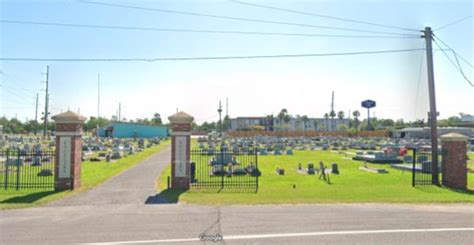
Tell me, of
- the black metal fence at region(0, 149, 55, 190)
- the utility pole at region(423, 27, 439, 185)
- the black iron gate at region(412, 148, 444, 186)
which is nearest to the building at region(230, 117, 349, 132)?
the black metal fence at region(0, 149, 55, 190)

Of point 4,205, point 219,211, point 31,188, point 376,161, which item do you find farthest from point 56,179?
point 376,161

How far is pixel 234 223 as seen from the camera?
28.0ft

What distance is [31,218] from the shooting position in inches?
359

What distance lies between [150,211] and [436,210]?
26.8ft

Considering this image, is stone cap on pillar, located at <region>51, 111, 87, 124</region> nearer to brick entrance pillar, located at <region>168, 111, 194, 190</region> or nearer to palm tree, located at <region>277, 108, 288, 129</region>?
brick entrance pillar, located at <region>168, 111, 194, 190</region>

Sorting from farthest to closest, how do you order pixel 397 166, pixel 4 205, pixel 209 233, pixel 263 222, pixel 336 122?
pixel 336 122 < pixel 397 166 < pixel 4 205 < pixel 263 222 < pixel 209 233

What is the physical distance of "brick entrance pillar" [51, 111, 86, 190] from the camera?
13.7m

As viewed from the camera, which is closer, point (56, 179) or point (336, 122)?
point (56, 179)

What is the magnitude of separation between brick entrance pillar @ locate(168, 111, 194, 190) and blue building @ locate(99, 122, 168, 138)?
7901 cm

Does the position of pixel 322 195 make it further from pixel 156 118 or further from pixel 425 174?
pixel 156 118

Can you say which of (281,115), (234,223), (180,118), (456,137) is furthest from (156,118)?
(234,223)

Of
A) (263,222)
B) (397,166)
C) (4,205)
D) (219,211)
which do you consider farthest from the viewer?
(397,166)

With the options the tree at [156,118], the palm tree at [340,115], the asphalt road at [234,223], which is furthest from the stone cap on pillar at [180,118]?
the palm tree at [340,115]

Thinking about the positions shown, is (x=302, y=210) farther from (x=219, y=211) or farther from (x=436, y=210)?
(x=436, y=210)
